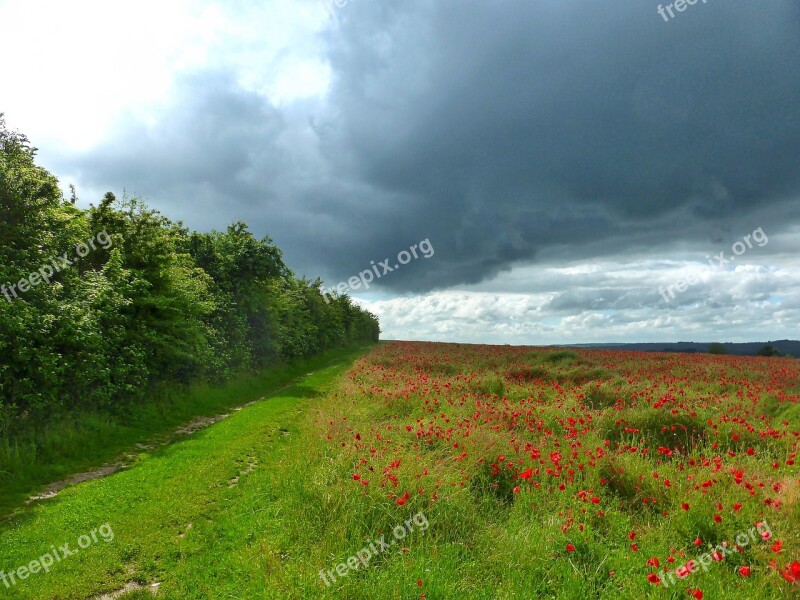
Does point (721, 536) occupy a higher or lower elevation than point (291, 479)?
lower

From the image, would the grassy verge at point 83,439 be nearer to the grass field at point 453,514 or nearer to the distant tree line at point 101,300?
the distant tree line at point 101,300

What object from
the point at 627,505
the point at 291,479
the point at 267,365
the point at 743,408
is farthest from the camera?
the point at 267,365

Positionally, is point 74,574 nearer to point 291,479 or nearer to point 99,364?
point 291,479

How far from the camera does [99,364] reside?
44.7 feet

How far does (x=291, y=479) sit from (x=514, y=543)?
456 cm

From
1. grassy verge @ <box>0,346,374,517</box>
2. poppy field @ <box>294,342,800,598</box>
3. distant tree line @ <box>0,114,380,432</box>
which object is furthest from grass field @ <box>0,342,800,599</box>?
distant tree line @ <box>0,114,380,432</box>

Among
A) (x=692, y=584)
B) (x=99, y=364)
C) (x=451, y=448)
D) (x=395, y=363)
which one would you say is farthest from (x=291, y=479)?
(x=395, y=363)

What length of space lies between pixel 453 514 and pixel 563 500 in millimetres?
1734

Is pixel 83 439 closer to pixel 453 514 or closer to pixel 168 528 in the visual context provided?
pixel 168 528

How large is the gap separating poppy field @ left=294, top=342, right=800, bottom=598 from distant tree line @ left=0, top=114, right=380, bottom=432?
287 inches

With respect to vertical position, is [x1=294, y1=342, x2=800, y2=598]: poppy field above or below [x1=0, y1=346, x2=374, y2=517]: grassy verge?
below

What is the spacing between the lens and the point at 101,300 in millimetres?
14055

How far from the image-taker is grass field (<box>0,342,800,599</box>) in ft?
17.4

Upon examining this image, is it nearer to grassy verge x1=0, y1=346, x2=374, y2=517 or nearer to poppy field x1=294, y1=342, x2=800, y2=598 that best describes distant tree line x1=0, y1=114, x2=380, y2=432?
grassy verge x1=0, y1=346, x2=374, y2=517
